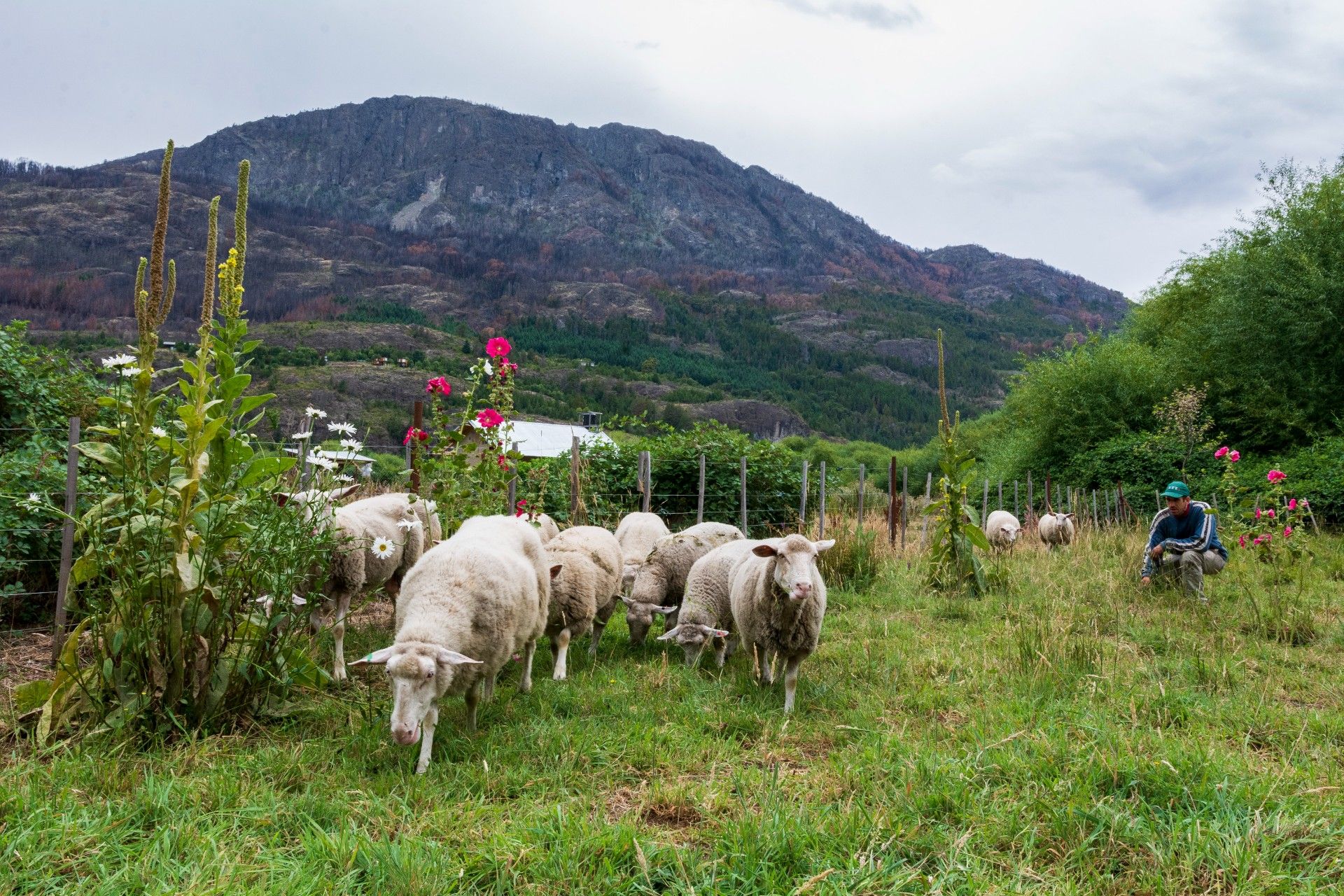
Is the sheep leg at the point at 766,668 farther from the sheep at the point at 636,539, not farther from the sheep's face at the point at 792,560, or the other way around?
the sheep at the point at 636,539

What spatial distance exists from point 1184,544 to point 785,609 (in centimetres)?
591

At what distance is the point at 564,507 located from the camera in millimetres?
12164

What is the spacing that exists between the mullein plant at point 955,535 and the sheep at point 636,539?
11.2 feet

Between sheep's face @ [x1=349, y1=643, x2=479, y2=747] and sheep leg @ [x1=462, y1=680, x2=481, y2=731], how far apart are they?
498 millimetres

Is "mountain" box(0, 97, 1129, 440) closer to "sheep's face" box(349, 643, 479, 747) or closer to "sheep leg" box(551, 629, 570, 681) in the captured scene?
"sheep leg" box(551, 629, 570, 681)

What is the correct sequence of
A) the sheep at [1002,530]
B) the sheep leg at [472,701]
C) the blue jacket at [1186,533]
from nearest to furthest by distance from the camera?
1. the sheep leg at [472,701]
2. the blue jacket at [1186,533]
3. the sheep at [1002,530]

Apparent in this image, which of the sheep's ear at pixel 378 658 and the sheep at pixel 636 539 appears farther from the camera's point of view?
the sheep at pixel 636 539

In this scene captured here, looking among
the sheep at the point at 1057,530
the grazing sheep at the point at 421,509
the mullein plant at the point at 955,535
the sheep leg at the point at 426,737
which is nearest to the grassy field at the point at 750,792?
the sheep leg at the point at 426,737

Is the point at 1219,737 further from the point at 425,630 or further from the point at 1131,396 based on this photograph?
the point at 1131,396

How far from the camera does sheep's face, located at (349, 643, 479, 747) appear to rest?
3977 millimetres

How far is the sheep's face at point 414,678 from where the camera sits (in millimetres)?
3977

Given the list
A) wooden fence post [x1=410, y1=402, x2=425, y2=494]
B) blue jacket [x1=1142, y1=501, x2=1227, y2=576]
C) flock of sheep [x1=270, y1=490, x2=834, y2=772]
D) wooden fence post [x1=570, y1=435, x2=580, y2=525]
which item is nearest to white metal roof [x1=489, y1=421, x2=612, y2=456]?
wooden fence post [x1=570, y1=435, x2=580, y2=525]

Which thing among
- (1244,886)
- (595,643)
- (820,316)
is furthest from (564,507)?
(820,316)

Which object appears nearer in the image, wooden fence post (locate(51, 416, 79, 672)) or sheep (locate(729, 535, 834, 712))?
wooden fence post (locate(51, 416, 79, 672))
